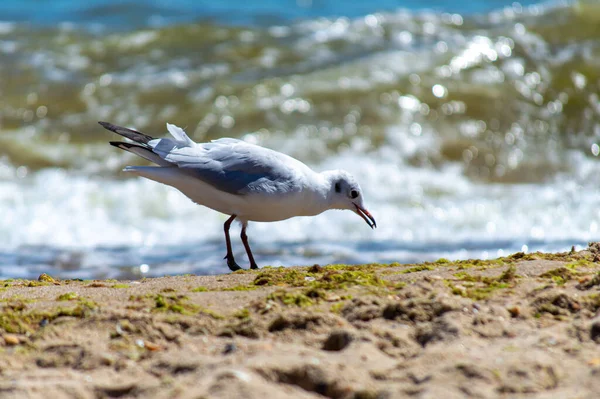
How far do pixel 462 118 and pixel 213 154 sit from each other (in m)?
7.33

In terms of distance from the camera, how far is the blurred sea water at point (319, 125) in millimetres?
7984

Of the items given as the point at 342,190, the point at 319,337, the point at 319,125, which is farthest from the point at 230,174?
the point at 319,125

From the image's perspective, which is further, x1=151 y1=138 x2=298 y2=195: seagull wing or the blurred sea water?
the blurred sea water

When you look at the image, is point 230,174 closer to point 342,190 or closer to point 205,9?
point 342,190

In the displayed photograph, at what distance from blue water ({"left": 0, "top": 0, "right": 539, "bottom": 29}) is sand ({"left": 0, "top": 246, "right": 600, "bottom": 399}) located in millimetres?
13630

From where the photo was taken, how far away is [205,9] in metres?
19.6

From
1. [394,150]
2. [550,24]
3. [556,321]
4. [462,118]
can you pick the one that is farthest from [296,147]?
[556,321]

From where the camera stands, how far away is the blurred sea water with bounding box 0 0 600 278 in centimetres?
798

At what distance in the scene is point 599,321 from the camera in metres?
3.24

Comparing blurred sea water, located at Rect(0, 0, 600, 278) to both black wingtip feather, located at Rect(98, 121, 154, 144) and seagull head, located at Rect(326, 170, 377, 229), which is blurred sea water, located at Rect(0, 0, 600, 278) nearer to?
seagull head, located at Rect(326, 170, 377, 229)

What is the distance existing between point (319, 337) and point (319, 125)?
8.40 metres

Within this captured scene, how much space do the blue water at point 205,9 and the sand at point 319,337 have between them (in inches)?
537

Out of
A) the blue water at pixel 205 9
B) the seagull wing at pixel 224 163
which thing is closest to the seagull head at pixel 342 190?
the seagull wing at pixel 224 163

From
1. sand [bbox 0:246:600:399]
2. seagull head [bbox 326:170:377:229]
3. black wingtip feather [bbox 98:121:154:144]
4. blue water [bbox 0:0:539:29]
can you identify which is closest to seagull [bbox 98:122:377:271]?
black wingtip feather [bbox 98:121:154:144]
